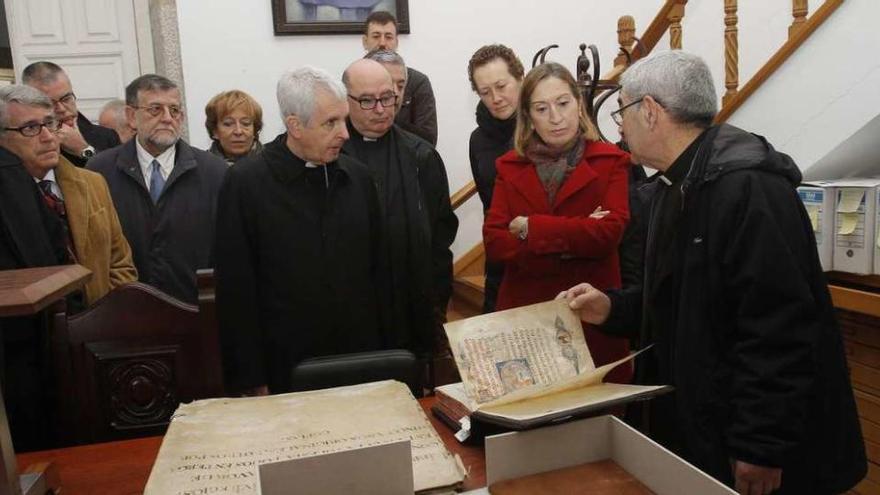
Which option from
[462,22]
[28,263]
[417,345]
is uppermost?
[462,22]

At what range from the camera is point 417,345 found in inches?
89.8

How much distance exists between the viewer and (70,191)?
2.56 m

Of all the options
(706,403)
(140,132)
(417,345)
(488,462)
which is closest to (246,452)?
(488,462)

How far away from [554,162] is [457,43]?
309 centimetres

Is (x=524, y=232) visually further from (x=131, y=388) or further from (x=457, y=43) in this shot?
(x=457, y=43)

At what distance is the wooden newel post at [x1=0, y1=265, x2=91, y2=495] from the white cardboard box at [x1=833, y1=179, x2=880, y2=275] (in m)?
2.57

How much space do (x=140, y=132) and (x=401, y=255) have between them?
1.26 meters

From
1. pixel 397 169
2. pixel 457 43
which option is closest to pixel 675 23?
pixel 457 43

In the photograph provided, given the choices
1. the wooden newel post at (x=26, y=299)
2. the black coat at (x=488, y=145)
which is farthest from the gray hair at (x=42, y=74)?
the wooden newel post at (x=26, y=299)

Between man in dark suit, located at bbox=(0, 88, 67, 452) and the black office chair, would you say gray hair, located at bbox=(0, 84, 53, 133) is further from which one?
the black office chair

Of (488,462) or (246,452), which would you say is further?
(246,452)

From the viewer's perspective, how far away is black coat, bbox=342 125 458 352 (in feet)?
7.52

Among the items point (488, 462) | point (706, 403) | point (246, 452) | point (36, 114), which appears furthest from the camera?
point (36, 114)

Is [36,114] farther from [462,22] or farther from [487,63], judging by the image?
[462,22]
